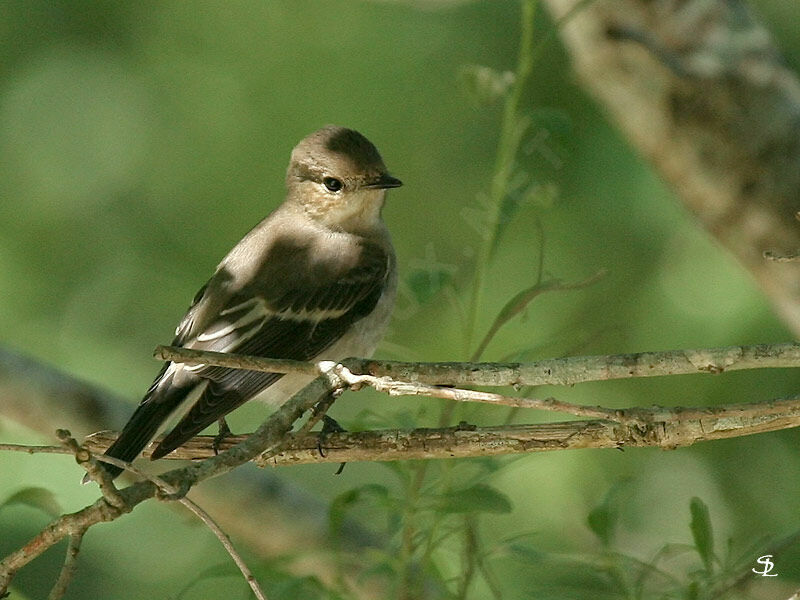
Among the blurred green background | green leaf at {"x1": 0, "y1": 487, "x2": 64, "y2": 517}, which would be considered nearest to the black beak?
the blurred green background

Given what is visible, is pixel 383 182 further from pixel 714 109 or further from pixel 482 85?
pixel 482 85

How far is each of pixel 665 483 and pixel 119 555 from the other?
101 inches

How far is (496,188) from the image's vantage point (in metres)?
2.90

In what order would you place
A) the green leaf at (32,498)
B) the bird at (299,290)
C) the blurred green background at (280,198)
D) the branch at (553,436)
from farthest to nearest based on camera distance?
the blurred green background at (280,198) → the bird at (299,290) → the green leaf at (32,498) → the branch at (553,436)


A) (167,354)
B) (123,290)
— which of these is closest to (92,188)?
(123,290)

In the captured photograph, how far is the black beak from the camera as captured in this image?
4.21 metres

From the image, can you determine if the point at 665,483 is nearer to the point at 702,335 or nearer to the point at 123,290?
the point at 702,335

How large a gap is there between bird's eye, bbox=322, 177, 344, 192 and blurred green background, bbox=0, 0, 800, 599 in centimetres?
58

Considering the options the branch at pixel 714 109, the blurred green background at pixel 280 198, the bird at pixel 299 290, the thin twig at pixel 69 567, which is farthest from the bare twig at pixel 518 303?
the blurred green background at pixel 280 198

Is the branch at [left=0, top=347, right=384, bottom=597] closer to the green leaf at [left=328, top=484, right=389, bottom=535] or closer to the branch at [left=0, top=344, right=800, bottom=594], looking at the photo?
the green leaf at [left=328, top=484, right=389, bottom=535]

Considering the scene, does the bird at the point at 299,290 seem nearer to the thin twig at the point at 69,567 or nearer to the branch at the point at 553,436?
the branch at the point at 553,436

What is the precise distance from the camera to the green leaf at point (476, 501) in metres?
2.49

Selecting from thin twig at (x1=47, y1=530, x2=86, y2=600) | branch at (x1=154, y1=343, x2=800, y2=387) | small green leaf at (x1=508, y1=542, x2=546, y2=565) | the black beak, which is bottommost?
thin twig at (x1=47, y1=530, x2=86, y2=600)

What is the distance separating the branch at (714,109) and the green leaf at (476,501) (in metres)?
1.84
